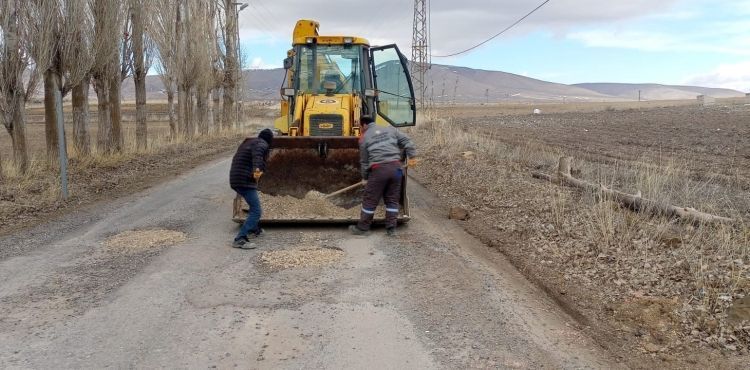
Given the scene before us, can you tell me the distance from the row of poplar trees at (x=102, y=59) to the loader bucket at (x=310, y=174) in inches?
193

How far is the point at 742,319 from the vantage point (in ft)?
16.6

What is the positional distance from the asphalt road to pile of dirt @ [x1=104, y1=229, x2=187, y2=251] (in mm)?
189

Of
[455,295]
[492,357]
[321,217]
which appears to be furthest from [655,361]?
[321,217]

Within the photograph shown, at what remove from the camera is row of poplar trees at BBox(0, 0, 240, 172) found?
1417cm

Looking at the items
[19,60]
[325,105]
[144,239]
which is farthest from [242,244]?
[19,60]

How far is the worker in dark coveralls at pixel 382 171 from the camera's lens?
8914 mm

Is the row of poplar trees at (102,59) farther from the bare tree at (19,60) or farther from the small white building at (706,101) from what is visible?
the small white building at (706,101)

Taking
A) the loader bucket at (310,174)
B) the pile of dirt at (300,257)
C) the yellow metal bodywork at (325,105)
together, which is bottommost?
the pile of dirt at (300,257)

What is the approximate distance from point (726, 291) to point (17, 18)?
48.8 ft

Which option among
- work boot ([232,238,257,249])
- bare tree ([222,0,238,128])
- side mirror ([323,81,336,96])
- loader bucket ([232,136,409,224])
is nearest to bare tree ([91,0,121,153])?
side mirror ([323,81,336,96])

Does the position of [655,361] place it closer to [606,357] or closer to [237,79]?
[606,357]

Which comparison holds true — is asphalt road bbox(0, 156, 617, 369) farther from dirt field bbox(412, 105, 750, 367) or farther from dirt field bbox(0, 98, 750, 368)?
dirt field bbox(412, 105, 750, 367)

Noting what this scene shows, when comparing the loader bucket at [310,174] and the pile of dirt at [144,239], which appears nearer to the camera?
the pile of dirt at [144,239]

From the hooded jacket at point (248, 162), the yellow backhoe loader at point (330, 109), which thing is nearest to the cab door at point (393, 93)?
the yellow backhoe loader at point (330, 109)
